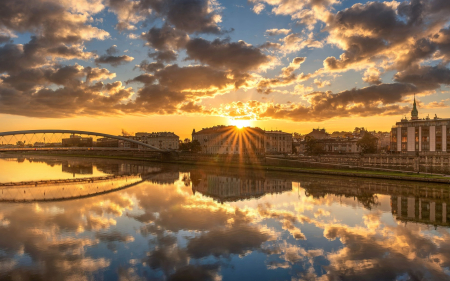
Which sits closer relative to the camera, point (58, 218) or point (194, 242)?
point (194, 242)

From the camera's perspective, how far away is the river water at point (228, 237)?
9.27 m

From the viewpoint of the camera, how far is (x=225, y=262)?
9.84 meters

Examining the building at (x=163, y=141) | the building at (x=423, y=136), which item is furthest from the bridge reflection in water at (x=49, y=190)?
the building at (x=163, y=141)

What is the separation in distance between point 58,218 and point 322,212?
1445cm

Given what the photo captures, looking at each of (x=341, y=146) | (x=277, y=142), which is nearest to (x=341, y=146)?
(x=341, y=146)

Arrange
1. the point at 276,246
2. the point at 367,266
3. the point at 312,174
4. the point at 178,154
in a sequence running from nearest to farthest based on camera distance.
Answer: the point at 367,266 → the point at 276,246 → the point at 312,174 → the point at 178,154

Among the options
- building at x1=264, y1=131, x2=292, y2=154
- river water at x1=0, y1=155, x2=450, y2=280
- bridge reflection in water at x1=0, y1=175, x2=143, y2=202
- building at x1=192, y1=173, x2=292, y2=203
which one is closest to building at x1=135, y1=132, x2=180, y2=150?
building at x1=264, y1=131, x2=292, y2=154

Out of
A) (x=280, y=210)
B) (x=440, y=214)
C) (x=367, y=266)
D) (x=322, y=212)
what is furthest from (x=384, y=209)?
(x=367, y=266)

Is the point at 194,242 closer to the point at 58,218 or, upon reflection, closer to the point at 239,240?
the point at 239,240

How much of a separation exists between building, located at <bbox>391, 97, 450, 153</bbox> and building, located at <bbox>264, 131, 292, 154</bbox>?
31.4 m

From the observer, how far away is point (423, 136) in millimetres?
46188

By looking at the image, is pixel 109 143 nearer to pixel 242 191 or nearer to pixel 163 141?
pixel 163 141

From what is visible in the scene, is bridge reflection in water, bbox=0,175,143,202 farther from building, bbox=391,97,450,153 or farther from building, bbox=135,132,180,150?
building, bbox=135,132,180,150

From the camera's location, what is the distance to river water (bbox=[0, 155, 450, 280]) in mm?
9266
